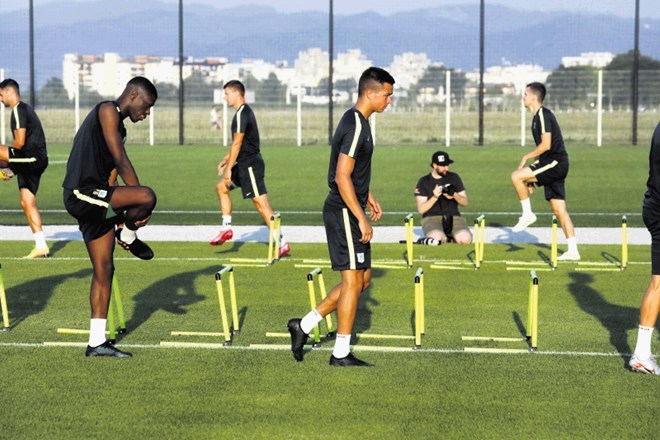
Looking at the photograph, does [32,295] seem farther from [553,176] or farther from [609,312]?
[553,176]

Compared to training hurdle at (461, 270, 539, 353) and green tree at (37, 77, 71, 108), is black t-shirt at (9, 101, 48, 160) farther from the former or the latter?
green tree at (37, 77, 71, 108)

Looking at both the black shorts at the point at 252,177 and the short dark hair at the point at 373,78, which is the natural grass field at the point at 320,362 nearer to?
the black shorts at the point at 252,177

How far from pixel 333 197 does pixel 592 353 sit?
2.43m

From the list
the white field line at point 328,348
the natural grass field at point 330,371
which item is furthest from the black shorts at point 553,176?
the white field line at point 328,348

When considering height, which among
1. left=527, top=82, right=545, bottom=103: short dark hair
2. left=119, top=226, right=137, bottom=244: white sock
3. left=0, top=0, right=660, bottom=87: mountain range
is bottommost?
left=119, top=226, right=137, bottom=244: white sock

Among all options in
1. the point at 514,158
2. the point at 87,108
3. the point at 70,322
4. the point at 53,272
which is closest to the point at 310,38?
the point at 87,108

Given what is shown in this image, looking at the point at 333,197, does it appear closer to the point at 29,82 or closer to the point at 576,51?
the point at 29,82

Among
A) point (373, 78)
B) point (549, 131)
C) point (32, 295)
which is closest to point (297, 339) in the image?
point (373, 78)

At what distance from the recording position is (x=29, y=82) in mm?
50469

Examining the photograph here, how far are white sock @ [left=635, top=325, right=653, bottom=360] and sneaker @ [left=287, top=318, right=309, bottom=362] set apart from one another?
245 cm

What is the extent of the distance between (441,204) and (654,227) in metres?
8.42

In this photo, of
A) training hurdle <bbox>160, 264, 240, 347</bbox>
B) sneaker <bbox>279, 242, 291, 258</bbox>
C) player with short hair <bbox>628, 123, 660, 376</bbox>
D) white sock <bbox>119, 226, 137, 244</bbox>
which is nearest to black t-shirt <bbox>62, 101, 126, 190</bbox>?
white sock <bbox>119, 226, 137, 244</bbox>

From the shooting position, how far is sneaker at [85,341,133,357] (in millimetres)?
9523

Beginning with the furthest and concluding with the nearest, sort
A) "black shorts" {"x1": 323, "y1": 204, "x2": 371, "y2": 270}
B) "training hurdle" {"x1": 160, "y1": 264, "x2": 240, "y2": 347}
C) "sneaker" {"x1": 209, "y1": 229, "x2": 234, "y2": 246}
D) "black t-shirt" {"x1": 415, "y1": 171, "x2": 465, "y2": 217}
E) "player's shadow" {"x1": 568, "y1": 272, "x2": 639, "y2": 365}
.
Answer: "black t-shirt" {"x1": 415, "y1": 171, "x2": 465, "y2": 217}
"sneaker" {"x1": 209, "y1": 229, "x2": 234, "y2": 246}
"player's shadow" {"x1": 568, "y1": 272, "x2": 639, "y2": 365}
"training hurdle" {"x1": 160, "y1": 264, "x2": 240, "y2": 347}
"black shorts" {"x1": 323, "y1": 204, "x2": 371, "y2": 270}
